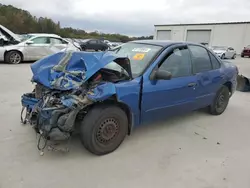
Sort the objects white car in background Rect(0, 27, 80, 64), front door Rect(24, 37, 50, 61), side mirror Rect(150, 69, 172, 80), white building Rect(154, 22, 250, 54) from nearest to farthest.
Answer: side mirror Rect(150, 69, 172, 80) → white car in background Rect(0, 27, 80, 64) → front door Rect(24, 37, 50, 61) → white building Rect(154, 22, 250, 54)

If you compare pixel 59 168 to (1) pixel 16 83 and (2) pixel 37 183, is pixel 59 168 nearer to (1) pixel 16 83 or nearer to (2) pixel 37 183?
(2) pixel 37 183

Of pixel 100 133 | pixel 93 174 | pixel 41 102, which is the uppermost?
pixel 41 102

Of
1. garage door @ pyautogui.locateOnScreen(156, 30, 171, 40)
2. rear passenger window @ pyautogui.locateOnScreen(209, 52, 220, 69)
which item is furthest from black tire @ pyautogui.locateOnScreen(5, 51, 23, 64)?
garage door @ pyautogui.locateOnScreen(156, 30, 171, 40)

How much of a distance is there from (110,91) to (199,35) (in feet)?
119

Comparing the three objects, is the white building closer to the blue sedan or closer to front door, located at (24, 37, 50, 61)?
front door, located at (24, 37, 50, 61)

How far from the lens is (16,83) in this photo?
6.80 meters

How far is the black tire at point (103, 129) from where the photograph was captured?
277 centimetres

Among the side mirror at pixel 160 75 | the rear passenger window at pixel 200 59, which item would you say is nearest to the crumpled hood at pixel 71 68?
the side mirror at pixel 160 75

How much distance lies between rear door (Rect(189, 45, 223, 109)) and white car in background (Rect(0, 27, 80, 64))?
23.5 ft

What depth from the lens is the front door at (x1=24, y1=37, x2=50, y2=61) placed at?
35.6 feet

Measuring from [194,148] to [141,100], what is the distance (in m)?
1.05

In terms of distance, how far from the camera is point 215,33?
112 feet

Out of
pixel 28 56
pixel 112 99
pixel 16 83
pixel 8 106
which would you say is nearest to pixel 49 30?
pixel 28 56

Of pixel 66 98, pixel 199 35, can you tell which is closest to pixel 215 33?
pixel 199 35
